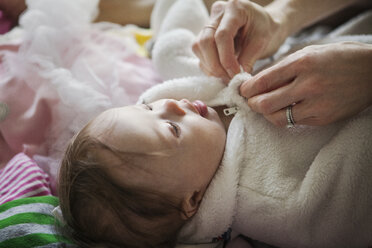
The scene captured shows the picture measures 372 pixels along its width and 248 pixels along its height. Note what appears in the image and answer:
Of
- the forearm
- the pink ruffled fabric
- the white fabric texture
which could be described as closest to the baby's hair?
the white fabric texture

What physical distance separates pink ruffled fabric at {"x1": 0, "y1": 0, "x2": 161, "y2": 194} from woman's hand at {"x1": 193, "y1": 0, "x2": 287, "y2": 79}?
0.37m

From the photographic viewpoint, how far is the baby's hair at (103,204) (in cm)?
69

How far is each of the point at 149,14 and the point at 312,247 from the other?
154cm

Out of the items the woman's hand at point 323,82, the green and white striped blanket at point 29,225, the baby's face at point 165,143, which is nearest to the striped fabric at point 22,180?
the green and white striped blanket at point 29,225

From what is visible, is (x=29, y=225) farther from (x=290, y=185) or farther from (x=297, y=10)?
(x=297, y=10)

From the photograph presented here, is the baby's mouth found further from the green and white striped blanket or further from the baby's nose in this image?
the green and white striped blanket

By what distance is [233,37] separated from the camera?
0.85m

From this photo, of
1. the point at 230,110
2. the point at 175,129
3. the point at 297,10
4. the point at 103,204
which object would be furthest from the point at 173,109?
the point at 297,10

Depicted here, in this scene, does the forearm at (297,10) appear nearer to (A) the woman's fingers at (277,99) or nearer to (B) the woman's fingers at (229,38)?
(B) the woman's fingers at (229,38)

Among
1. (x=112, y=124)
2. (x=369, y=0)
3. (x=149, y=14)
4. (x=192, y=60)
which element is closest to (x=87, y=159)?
(x=112, y=124)

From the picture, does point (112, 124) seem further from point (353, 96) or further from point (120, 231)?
point (353, 96)

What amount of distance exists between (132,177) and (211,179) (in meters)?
0.24

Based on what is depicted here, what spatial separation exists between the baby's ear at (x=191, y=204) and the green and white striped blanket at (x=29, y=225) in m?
0.30

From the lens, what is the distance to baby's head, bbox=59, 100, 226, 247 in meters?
0.69
